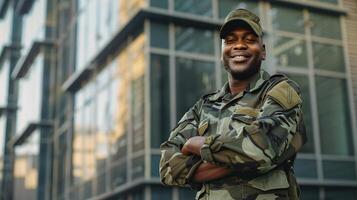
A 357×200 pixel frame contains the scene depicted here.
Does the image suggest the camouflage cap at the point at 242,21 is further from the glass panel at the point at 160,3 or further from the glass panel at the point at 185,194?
the glass panel at the point at 160,3

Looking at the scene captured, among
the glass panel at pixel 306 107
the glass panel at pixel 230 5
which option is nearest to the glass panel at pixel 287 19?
the glass panel at pixel 230 5

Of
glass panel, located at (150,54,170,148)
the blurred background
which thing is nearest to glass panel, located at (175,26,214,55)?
the blurred background

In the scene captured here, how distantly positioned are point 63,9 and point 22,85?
533 centimetres

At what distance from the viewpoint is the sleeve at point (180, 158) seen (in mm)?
1978

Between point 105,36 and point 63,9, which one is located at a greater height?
point 63,9

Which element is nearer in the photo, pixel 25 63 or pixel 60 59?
pixel 60 59

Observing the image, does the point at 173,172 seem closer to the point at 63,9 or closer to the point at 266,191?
the point at 266,191

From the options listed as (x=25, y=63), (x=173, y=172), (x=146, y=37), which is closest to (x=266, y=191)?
(x=173, y=172)

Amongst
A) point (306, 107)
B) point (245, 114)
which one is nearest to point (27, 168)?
point (306, 107)

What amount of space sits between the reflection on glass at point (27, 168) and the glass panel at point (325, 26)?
882 cm

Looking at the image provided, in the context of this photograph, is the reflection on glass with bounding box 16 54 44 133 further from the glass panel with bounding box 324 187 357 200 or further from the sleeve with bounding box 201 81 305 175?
the sleeve with bounding box 201 81 305 175

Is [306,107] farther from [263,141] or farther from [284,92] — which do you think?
[263,141]

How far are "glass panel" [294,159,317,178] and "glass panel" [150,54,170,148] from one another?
2637 mm

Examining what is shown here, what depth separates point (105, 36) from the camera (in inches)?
514
